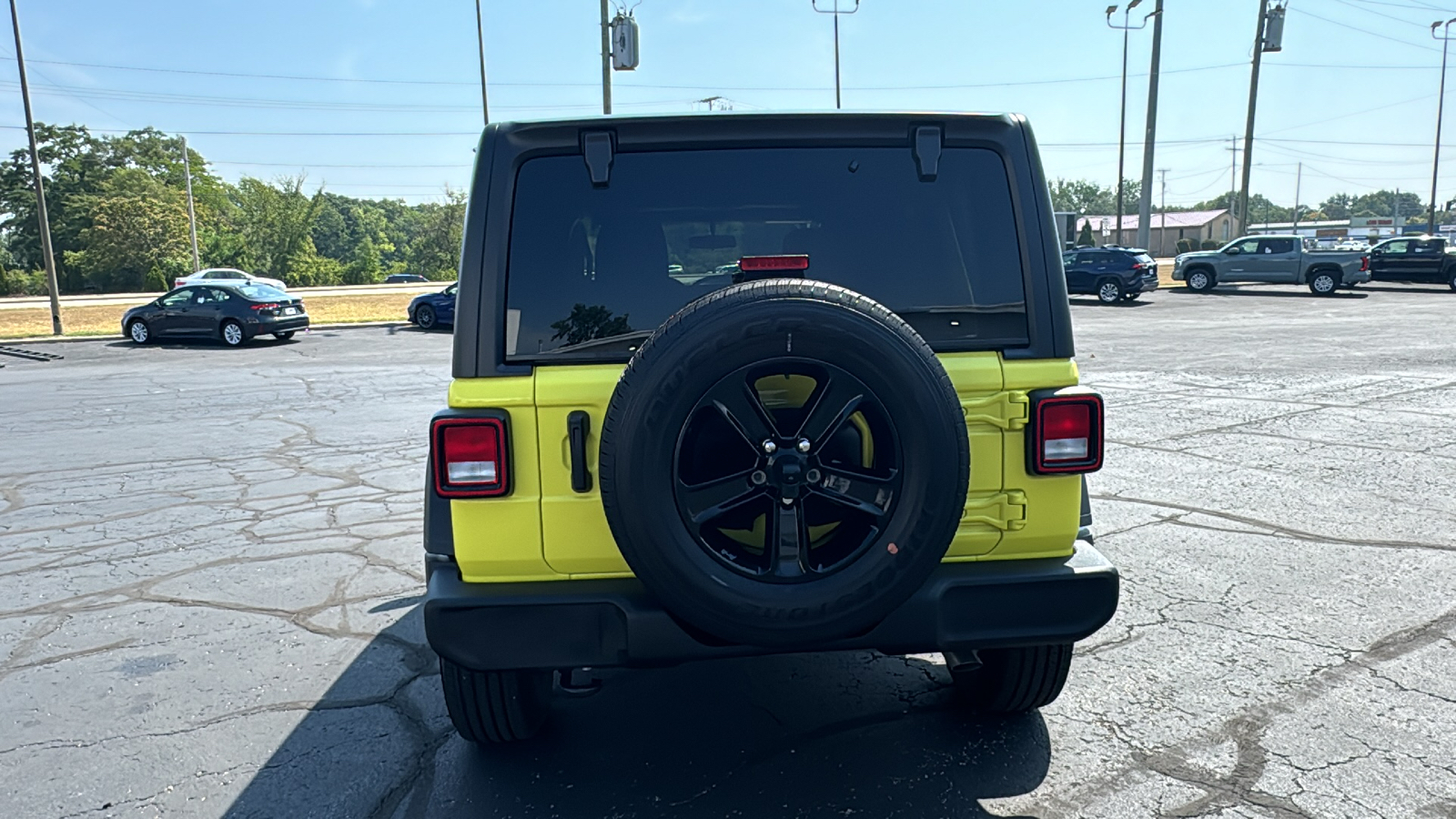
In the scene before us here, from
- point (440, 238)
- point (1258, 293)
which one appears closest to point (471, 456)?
point (1258, 293)

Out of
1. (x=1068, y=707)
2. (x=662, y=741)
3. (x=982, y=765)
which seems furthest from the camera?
(x=1068, y=707)

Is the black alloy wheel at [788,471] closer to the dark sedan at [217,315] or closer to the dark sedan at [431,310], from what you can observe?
the dark sedan at [217,315]

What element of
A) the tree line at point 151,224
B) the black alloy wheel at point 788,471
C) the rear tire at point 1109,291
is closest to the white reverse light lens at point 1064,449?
the black alloy wheel at point 788,471

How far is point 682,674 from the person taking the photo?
372 cm

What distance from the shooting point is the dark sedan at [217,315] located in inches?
853

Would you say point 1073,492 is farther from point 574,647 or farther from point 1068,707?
point 574,647

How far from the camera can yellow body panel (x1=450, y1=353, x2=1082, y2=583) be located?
8.42 feet

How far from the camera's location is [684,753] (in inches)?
121

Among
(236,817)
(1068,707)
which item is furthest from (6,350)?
(1068,707)

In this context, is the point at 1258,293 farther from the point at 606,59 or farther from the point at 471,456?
the point at 471,456

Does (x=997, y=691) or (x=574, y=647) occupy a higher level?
(x=574, y=647)

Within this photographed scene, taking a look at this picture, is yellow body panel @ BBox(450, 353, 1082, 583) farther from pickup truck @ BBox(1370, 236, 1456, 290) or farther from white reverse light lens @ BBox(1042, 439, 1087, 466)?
pickup truck @ BBox(1370, 236, 1456, 290)

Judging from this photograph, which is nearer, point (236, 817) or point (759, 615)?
point (759, 615)

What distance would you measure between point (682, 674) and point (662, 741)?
58 cm
